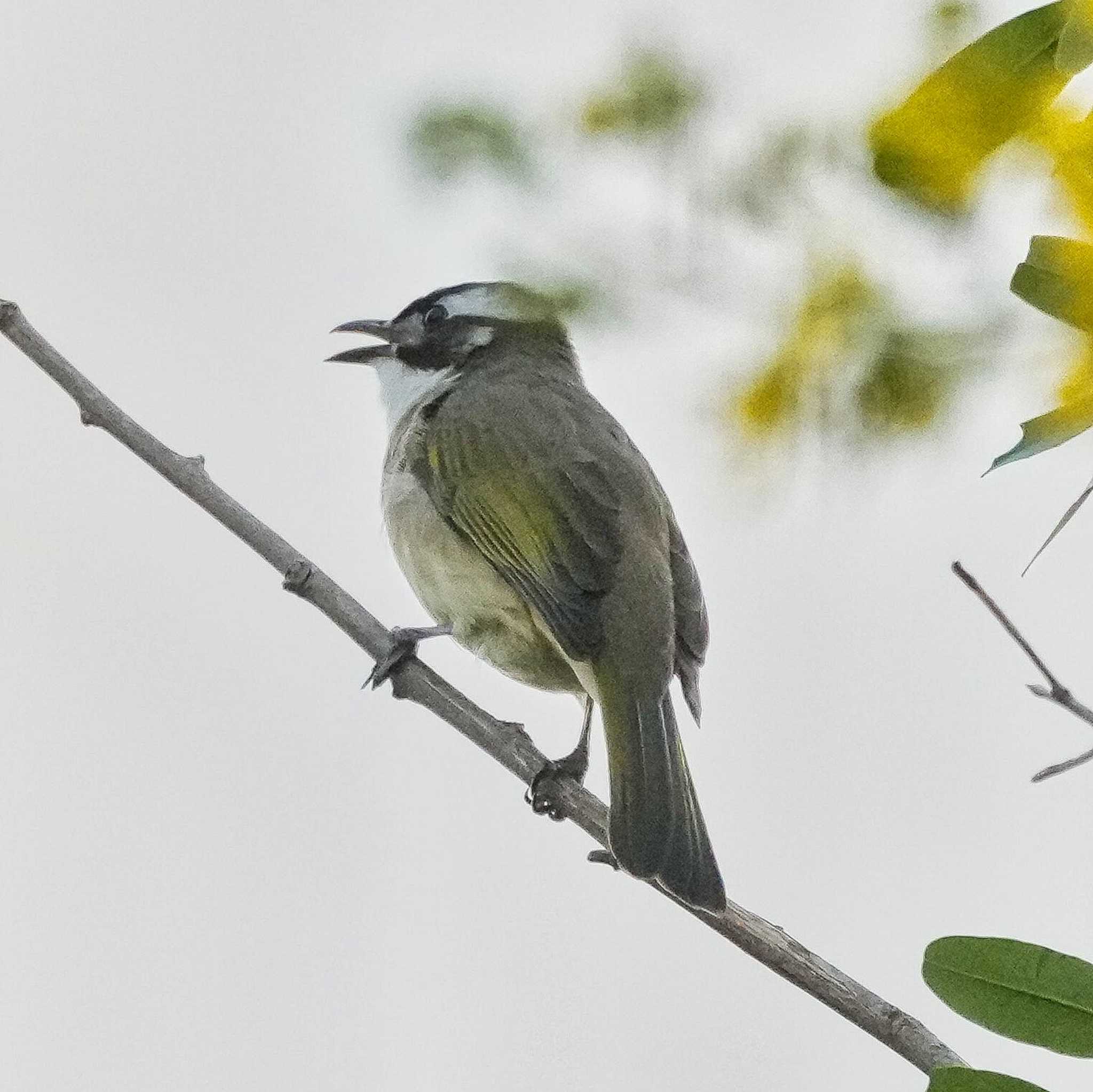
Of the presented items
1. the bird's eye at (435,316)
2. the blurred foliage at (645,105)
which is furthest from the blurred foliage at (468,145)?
the bird's eye at (435,316)

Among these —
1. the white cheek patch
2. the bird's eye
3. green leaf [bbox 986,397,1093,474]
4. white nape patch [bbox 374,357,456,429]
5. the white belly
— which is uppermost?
the bird's eye

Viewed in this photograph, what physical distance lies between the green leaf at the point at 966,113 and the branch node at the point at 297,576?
2.57 meters

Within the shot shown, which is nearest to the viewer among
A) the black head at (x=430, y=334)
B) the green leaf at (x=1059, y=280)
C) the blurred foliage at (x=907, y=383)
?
the green leaf at (x=1059, y=280)

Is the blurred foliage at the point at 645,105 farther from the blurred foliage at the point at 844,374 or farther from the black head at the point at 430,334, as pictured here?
the black head at the point at 430,334

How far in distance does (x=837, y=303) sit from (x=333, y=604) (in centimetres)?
253

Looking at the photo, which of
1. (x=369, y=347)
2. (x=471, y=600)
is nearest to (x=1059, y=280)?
(x=471, y=600)

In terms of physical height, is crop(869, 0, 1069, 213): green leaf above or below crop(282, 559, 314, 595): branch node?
below

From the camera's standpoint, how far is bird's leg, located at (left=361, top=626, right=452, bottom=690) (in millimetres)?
3547

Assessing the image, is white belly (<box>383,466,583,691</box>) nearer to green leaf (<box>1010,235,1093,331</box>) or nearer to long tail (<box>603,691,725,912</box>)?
long tail (<box>603,691,725,912</box>)

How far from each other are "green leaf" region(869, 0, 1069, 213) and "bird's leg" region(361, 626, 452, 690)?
8.59 feet

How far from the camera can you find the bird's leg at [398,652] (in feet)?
11.6

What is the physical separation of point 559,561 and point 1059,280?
123 inches

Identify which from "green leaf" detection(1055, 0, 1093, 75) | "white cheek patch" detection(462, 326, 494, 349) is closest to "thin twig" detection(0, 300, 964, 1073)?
"white cheek patch" detection(462, 326, 494, 349)

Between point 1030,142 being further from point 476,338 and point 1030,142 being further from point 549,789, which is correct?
point 476,338
